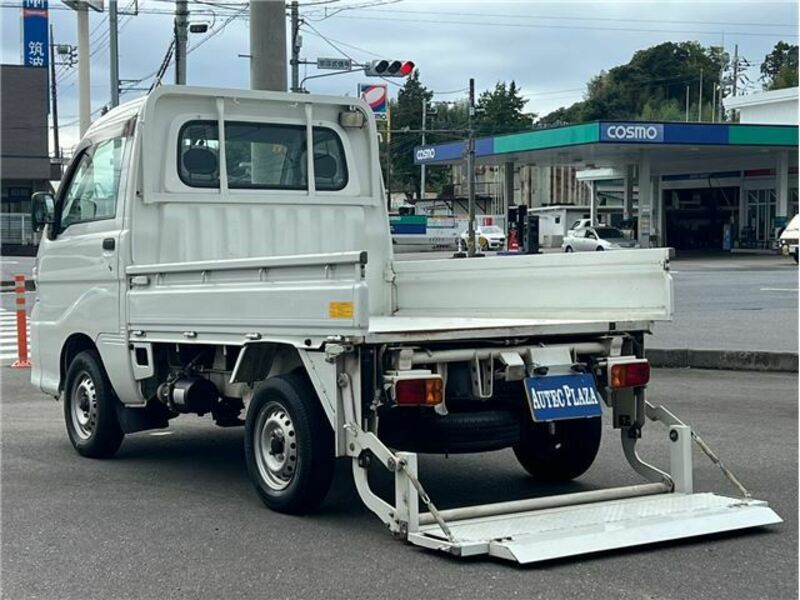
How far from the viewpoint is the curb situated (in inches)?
512

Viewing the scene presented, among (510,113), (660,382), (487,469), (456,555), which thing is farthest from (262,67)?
(510,113)

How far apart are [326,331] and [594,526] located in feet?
5.66

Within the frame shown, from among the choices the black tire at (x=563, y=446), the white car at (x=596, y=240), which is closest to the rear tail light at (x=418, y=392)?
the black tire at (x=563, y=446)

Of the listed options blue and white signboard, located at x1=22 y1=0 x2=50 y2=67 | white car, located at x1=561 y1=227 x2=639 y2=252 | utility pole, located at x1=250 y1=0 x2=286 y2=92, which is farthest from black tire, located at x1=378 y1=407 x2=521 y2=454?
blue and white signboard, located at x1=22 y1=0 x2=50 y2=67

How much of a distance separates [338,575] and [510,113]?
108 m

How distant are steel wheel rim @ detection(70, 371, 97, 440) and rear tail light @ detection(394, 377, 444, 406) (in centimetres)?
334

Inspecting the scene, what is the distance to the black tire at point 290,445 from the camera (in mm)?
6133

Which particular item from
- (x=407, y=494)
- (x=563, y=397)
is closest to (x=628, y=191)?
(x=563, y=397)

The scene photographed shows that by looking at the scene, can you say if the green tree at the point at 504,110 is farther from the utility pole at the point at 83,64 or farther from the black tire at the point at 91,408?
the black tire at the point at 91,408

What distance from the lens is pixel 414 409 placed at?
627cm

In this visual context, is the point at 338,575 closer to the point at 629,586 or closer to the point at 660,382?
the point at 629,586

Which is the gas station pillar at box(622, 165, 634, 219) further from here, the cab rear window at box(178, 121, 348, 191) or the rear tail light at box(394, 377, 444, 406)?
the rear tail light at box(394, 377, 444, 406)

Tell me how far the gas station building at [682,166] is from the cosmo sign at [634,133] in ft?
0.13

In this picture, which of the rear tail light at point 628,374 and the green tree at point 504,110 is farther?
the green tree at point 504,110
